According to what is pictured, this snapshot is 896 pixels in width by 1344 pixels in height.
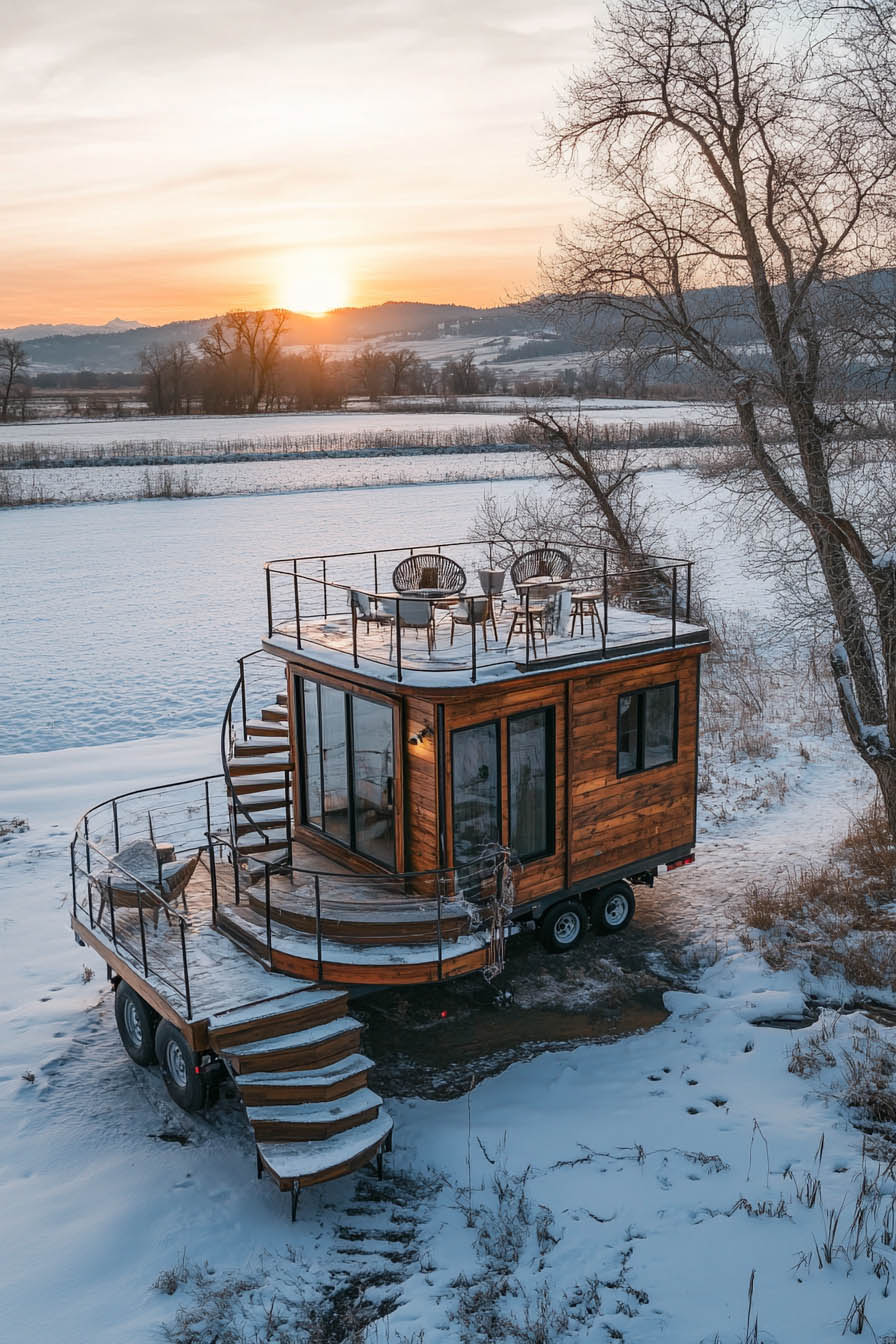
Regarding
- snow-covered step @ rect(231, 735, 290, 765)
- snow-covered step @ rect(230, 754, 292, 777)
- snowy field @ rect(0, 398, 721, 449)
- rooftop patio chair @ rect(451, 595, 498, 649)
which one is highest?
snowy field @ rect(0, 398, 721, 449)

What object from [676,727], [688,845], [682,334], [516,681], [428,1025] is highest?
[682,334]

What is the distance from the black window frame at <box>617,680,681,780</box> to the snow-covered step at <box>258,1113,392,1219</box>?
5.19m

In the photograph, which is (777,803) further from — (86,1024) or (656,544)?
(656,544)

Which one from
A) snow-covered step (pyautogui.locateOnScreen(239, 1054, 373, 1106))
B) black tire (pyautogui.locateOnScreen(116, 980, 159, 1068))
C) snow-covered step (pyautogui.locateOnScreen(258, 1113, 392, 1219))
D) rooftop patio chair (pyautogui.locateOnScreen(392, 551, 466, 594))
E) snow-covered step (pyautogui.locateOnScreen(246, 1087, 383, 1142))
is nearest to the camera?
snow-covered step (pyautogui.locateOnScreen(258, 1113, 392, 1219))

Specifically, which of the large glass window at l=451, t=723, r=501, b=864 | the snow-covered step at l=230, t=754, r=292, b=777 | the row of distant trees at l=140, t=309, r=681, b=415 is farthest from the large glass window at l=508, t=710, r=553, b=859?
the row of distant trees at l=140, t=309, r=681, b=415

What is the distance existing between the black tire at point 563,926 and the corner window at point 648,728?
1.67 m

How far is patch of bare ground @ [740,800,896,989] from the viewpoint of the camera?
1181 centimetres

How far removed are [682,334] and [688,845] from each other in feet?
24.5

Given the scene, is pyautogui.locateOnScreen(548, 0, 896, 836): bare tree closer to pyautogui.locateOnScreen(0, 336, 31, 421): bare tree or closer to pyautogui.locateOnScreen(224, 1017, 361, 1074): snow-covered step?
pyautogui.locateOnScreen(224, 1017, 361, 1074): snow-covered step

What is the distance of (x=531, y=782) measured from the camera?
11586mm

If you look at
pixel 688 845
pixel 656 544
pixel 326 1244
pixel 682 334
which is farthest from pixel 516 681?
pixel 656 544

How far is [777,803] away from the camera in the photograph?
1705cm

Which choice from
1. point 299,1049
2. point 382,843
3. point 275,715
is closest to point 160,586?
point 275,715

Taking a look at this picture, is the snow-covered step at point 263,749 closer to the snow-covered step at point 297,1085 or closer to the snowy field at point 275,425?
the snow-covered step at point 297,1085
